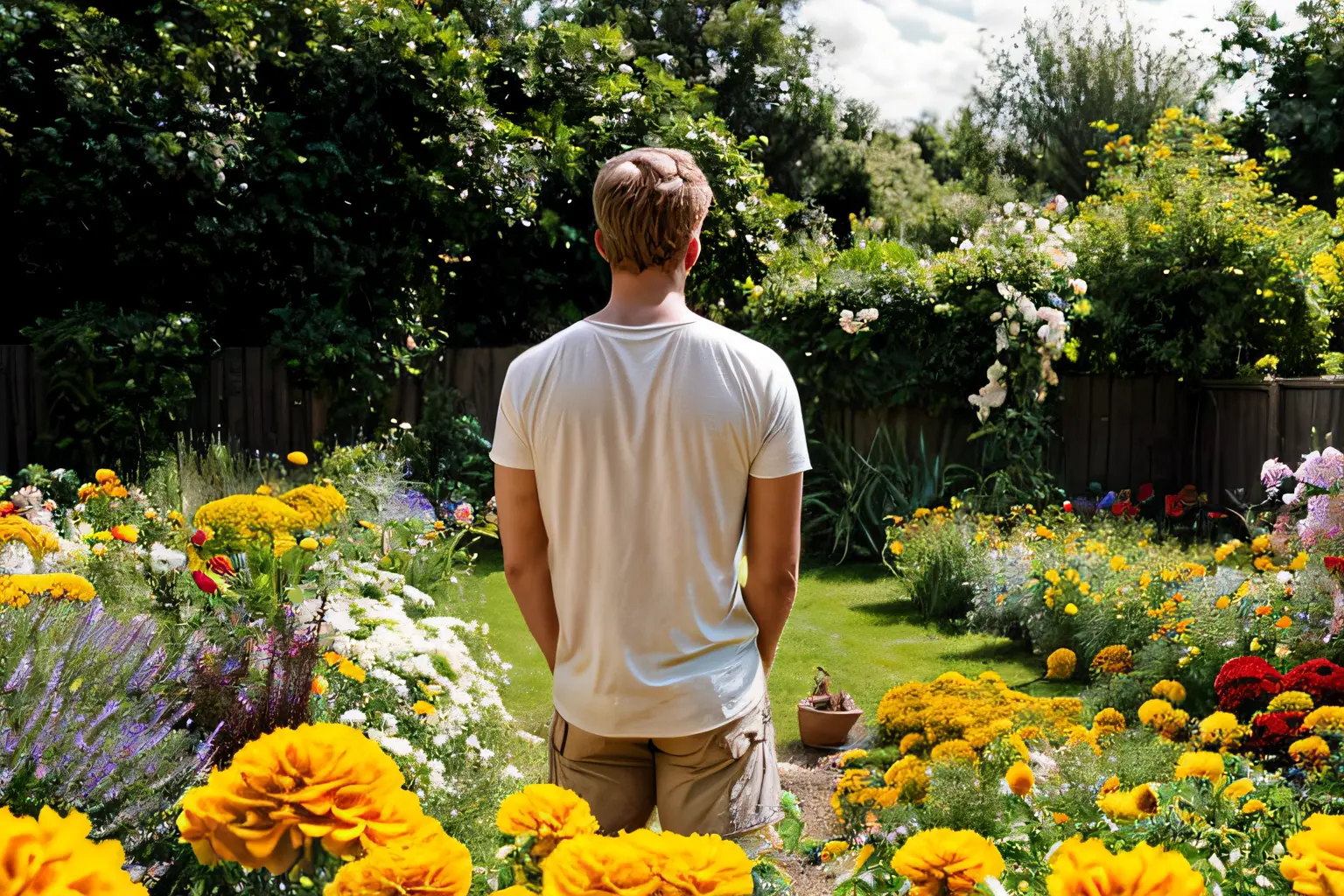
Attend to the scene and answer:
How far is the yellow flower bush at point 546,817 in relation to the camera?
44.5 inches

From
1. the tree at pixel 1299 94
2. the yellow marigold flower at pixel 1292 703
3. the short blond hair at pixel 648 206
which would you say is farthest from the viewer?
the tree at pixel 1299 94

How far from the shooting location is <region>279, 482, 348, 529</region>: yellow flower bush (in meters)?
4.27

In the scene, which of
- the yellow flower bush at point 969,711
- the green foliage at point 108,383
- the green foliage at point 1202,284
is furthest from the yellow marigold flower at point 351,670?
the green foliage at point 1202,284

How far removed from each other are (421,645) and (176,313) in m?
4.60

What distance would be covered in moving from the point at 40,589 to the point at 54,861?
181cm

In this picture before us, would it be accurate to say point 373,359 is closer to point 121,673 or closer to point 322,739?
point 121,673

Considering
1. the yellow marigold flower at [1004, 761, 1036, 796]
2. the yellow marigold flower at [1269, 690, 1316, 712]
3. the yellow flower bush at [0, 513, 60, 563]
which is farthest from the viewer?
the yellow flower bush at [0, 513, 60, 563]

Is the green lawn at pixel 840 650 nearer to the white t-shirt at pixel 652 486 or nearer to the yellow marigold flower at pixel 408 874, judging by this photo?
the white t-shirt at pixel 652 486

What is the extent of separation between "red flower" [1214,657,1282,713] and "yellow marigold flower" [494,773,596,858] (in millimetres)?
2662

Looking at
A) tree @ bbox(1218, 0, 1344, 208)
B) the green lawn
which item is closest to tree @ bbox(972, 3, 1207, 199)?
tree @ bbox(1218, 0, 1344, 208)

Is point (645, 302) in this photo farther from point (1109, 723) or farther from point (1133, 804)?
point (1109, 723)

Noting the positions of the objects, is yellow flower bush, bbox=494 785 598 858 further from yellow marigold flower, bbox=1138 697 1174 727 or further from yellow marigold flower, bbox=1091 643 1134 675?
yellow marigold flower, bbox=1091 643 1134 675

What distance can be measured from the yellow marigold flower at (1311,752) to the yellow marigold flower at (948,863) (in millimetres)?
1830

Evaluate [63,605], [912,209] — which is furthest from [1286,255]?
[912,209]
